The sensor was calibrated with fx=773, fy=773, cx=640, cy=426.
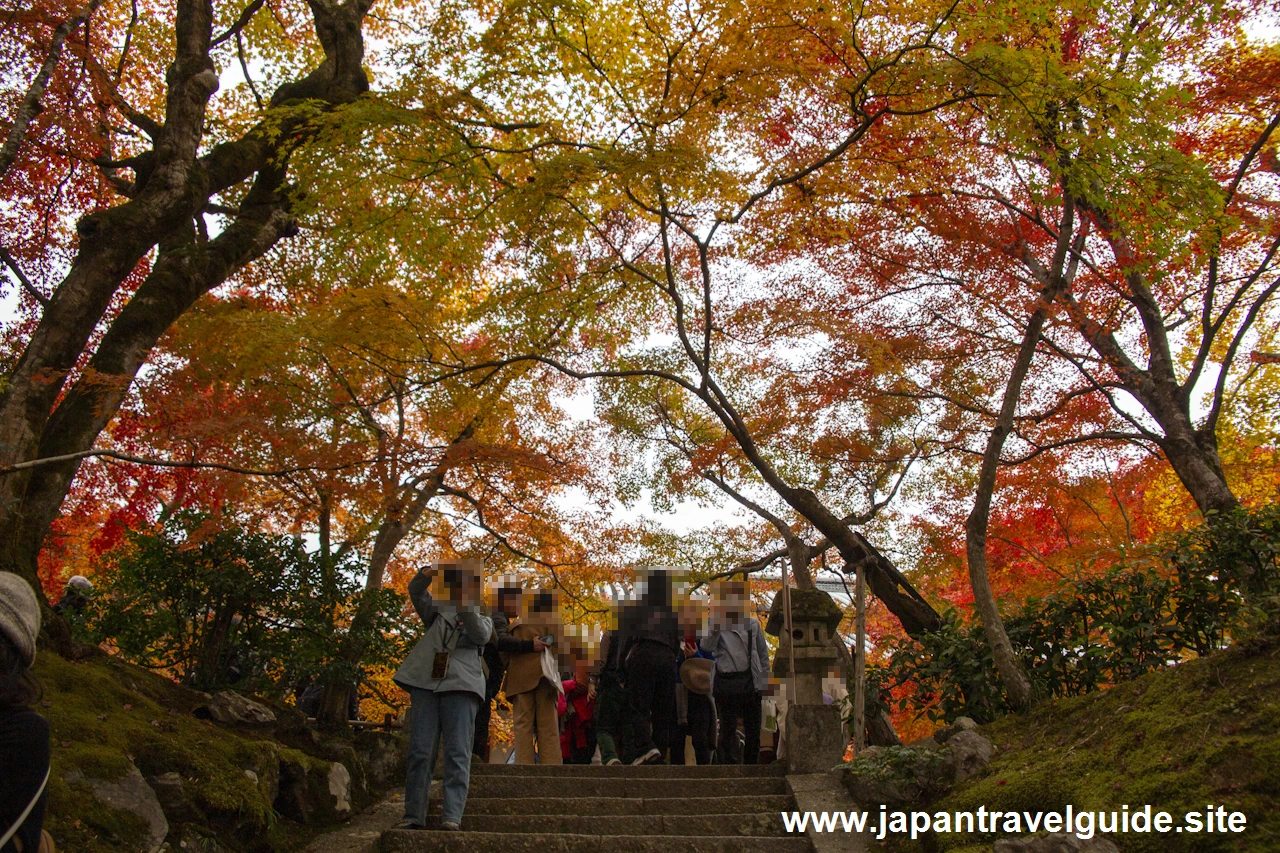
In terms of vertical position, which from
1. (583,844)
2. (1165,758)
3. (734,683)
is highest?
(734,683)

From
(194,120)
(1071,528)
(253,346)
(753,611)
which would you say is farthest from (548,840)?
(1071,528)

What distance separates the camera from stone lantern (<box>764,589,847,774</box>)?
595 cm

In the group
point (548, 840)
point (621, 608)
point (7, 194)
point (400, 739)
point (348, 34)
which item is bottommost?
point (548, 840)

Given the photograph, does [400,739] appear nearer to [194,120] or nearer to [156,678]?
[156,678]

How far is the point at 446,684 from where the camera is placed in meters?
4.93

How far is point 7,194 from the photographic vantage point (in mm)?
8359

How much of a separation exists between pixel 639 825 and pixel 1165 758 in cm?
303

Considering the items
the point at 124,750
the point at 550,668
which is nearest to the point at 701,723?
the point at 550,668

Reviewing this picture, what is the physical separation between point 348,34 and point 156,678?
24.5 feet

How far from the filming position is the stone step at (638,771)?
20.1ft

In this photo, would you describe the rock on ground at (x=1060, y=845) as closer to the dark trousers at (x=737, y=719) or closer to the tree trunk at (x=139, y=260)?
the dark trousers at (x=737, y=719)

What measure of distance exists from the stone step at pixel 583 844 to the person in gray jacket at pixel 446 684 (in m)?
0.18

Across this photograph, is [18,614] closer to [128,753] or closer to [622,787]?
[128,753]

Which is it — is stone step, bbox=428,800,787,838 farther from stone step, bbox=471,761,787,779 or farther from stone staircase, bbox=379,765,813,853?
stone step, bbox=471,761,787,779
